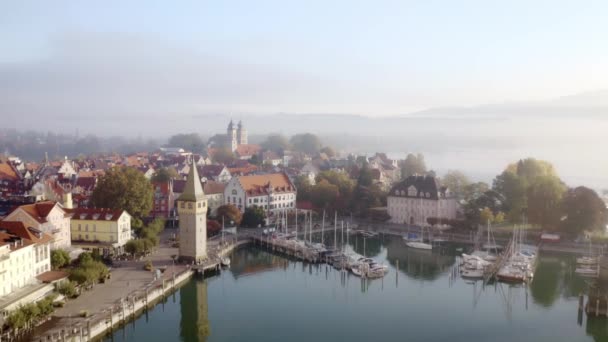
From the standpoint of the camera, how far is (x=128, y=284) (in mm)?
36062

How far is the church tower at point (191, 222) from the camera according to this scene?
140 ft

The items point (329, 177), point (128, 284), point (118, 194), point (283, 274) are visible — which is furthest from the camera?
point (329, 177)

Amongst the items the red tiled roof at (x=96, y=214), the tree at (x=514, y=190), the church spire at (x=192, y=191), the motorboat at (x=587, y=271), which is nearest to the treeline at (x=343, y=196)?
the tree at (x=514, y=190)

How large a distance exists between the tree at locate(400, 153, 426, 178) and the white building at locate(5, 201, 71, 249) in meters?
57.4

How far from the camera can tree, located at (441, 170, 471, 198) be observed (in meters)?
71.5

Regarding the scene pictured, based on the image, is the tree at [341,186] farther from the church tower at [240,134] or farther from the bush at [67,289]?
the church tower at [240,134]

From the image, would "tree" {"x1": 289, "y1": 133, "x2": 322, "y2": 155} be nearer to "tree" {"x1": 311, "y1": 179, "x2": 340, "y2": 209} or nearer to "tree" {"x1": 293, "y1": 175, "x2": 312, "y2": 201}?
"tree" {"x1": 293, "y1": 175, "x2": 312, "y2": 201}

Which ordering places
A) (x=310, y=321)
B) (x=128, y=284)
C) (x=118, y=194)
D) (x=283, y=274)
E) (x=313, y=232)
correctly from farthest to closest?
(x=313, y=232) < (x=118, y=194) < (x=283, y=274) < (x=128, y=284) < (x=310, y=321)

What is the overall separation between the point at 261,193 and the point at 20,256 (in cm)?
3445

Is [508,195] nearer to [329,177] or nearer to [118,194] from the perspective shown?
[329,177]

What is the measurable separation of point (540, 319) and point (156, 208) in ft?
133

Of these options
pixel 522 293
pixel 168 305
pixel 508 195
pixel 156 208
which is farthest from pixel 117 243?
pixel 508 195

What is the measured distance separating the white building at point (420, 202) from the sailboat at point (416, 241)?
442 cm

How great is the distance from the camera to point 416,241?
53656mm
